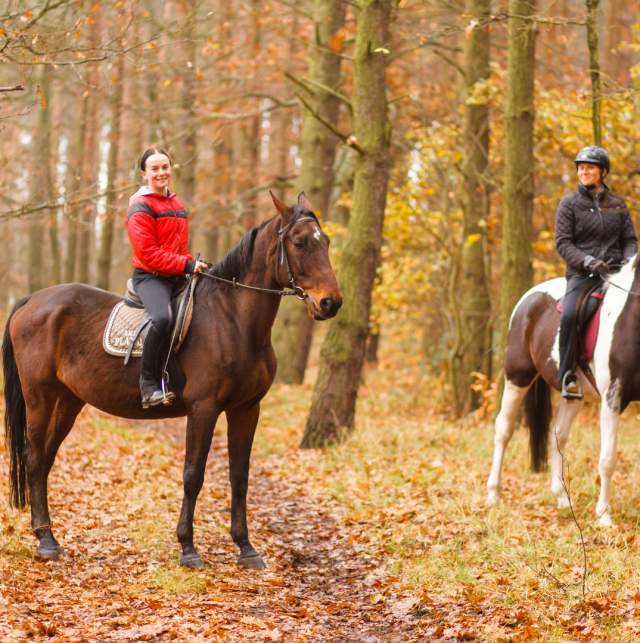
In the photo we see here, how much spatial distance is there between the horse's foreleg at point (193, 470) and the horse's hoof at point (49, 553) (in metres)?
0.97

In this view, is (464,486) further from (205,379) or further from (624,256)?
(205,379)

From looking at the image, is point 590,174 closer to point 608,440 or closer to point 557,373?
point 557,373

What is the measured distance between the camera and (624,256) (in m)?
8.27

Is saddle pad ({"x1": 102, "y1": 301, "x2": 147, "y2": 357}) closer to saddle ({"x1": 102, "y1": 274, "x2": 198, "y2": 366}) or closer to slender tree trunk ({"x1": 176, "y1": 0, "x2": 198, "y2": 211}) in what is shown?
saddle ({"x1": 102, "y1": 274, "x2": 198, "y2": 366})

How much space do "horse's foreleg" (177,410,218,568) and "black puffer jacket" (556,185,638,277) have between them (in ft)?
12.5

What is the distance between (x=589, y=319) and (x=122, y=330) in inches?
166

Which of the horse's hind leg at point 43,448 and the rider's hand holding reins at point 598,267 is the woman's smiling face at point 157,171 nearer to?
the horse's hind leg at point 43,448

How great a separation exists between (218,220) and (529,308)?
1424 centimetres

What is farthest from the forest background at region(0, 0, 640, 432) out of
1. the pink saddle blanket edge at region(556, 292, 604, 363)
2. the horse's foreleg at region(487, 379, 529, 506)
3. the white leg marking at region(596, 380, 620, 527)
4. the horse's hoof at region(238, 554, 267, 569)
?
the horse's hoof at region(238, 554, 267, 569)

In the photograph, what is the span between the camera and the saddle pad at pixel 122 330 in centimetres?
689

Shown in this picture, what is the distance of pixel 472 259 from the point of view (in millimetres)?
14414

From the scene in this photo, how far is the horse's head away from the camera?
627 centimetres

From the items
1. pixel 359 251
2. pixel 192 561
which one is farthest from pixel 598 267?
pixel 359 251

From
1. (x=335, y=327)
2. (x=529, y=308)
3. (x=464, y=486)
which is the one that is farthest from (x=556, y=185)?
(x=464, y=486)
